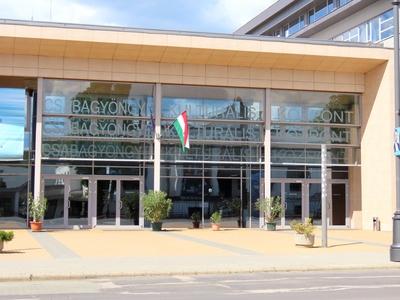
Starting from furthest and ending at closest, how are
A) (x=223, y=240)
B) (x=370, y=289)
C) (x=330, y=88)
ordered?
(x=330, y=88)
(x=223, y=240)
(x=370, y=289)

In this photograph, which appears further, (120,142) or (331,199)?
(331,199)

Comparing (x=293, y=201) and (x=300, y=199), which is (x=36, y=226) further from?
(x=300, y=199)

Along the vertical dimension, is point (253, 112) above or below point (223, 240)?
above

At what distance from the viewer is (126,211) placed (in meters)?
32.2

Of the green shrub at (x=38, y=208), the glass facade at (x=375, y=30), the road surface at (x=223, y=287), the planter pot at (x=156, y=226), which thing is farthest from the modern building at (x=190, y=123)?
the road surface at (x=223, y=287)

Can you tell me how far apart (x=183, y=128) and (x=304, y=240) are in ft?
37.3

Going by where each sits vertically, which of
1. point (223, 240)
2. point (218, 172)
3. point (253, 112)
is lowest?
point (223, 240)

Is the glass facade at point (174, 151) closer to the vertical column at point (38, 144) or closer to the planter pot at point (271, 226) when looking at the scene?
the vertical column at point (38, 144)

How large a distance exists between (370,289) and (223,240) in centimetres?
1307

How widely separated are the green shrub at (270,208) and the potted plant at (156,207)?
17.1 ft

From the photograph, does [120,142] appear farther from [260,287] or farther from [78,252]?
[260,287]

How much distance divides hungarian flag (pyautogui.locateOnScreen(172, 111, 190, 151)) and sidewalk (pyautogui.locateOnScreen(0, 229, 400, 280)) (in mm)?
5276

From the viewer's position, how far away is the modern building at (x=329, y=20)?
36500 mm

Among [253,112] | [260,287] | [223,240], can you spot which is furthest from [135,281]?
[253,112]
